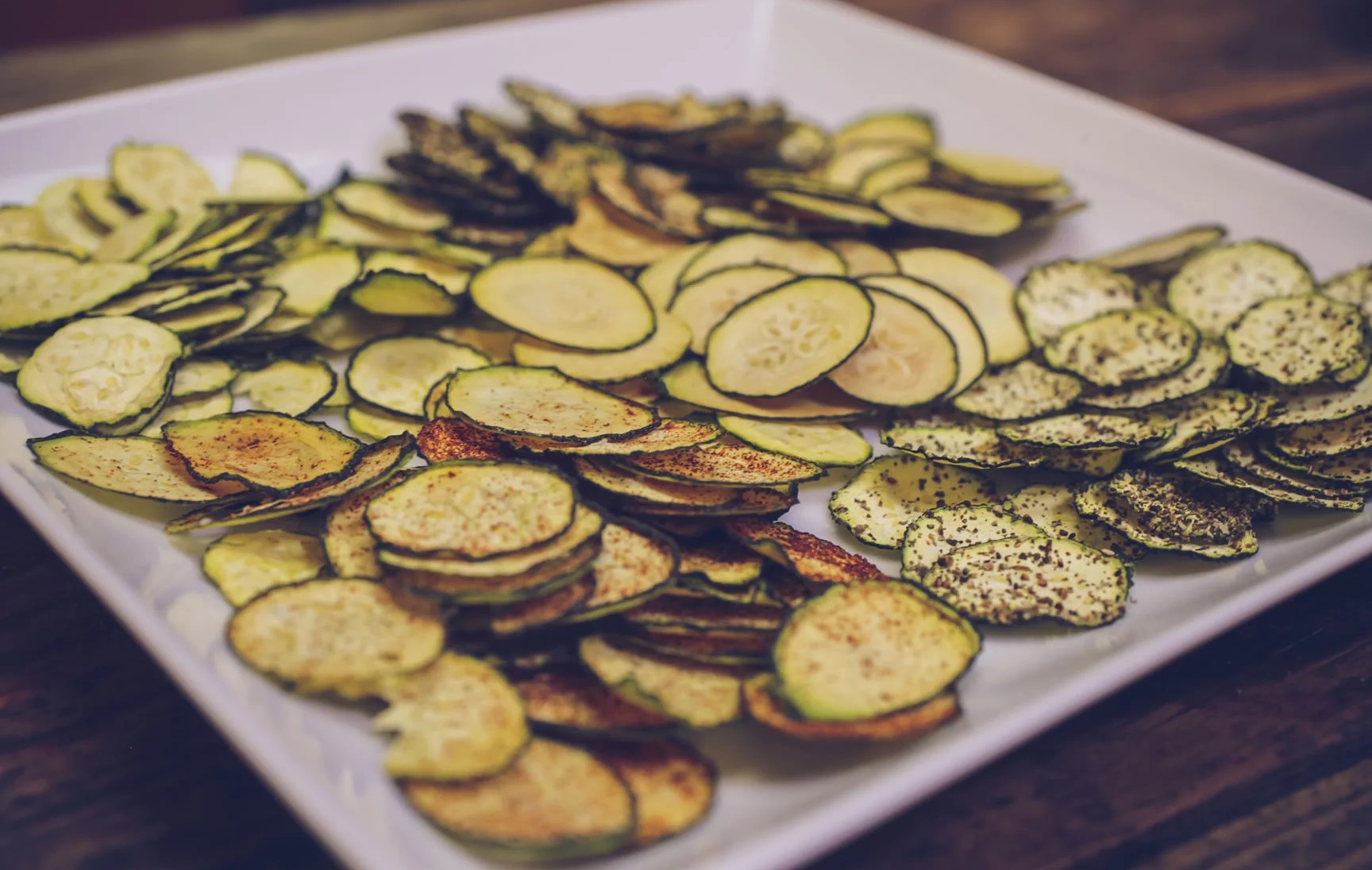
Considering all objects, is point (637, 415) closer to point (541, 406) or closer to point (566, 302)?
point (541, 406)

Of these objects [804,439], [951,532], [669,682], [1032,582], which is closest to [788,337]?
[804,439]

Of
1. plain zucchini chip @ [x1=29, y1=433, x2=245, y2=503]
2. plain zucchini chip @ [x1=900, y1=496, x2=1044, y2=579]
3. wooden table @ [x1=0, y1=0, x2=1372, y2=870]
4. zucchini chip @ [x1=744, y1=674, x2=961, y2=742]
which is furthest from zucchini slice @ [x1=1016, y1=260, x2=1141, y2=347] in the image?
plain zucchini chip @ [x1=29, y1=433, x2=245, y2=503]

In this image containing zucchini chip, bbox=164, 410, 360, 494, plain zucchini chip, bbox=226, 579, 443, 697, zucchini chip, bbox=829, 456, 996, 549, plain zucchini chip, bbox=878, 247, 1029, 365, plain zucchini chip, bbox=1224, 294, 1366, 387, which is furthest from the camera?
plain zucchini chip, bbox=878, 247, 1029, 365

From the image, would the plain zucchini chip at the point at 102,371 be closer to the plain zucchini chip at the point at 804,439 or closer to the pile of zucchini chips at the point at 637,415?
the pile of zucchini chips at the point at 637,415

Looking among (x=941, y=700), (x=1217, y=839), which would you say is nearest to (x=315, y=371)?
(x=941, y=700)

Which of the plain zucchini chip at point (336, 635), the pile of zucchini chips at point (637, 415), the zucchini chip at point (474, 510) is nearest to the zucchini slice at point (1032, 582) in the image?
the pile of zucchini chips at point (637, 415)

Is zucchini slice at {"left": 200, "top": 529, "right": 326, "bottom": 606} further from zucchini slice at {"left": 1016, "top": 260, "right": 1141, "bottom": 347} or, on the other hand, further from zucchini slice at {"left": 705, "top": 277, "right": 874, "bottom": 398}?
zucchini slice at {"left": 1016, "top": 260, "right": 1141, "bottom": 347}
